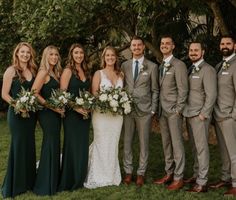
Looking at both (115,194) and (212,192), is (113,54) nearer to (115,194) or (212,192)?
(115,194)

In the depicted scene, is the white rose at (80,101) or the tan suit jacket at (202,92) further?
the white rose at (80,101)

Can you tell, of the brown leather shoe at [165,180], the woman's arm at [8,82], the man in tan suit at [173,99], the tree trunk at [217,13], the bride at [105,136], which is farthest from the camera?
the tree trunk at [217,13]

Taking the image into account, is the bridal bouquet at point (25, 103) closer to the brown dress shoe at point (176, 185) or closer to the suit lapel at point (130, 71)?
the suit lapel at point (130, 71)

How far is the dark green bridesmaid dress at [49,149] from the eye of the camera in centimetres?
729

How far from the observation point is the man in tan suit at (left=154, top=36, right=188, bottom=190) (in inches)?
288

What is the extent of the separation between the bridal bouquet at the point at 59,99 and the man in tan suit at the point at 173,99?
1.56 meters

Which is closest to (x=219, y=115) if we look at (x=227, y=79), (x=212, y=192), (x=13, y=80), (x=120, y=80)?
(x=227, y=79)

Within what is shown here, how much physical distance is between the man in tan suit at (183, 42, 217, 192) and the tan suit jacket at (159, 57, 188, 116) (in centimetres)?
11

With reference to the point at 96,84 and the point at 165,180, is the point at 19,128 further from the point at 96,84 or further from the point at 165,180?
the point at 165,180

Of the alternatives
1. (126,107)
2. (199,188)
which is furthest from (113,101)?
(199,188)

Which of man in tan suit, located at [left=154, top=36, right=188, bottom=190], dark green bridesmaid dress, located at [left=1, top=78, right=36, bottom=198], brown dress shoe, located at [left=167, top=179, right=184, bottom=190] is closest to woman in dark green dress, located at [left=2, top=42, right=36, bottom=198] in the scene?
dark green bridesmaid dress, located at [left=1, top=78, right=36, bottom=198]

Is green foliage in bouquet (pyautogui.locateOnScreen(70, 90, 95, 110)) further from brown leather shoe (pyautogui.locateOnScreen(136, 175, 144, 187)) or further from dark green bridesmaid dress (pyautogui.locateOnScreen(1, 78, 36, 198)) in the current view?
brown leather shoe (pyautogui.locateOnScreen(136, 175, 144, 187))

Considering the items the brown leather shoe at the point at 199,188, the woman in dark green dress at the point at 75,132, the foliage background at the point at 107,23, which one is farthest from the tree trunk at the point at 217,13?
the brown leather shoe at the point at 199,188

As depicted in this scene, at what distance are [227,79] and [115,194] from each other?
2.53 m
